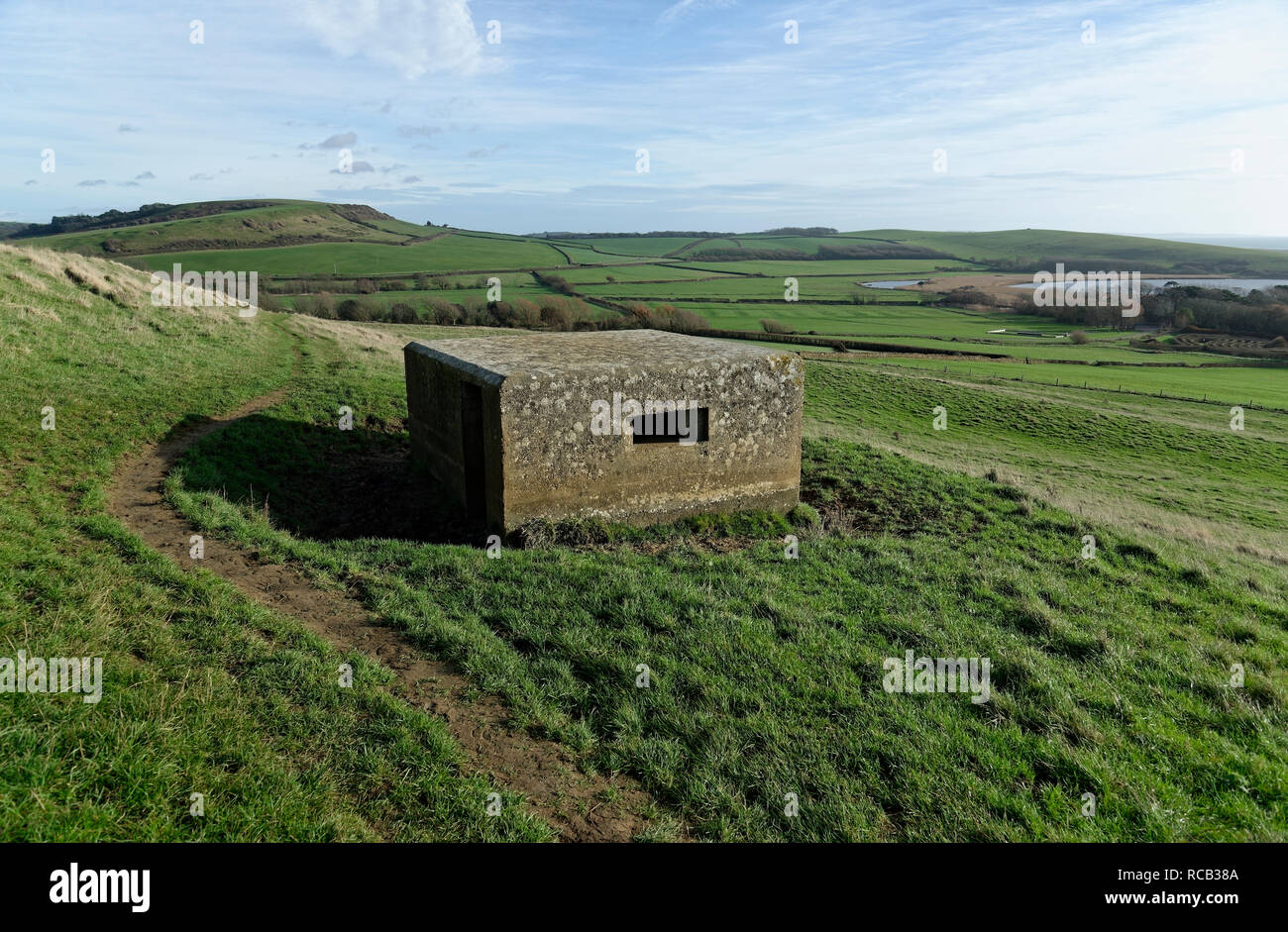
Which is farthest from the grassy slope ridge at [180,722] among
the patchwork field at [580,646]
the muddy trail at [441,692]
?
the muddy trail at [441,692]

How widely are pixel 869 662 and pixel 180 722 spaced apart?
513cm

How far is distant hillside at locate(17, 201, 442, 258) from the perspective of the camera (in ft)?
318

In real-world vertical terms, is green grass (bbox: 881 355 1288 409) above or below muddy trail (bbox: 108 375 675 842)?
above

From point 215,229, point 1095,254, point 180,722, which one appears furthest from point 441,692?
point 1095,254

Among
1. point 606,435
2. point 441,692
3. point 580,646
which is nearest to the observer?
point 441,692

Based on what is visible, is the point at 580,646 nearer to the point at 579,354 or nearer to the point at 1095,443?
the point at 579,354

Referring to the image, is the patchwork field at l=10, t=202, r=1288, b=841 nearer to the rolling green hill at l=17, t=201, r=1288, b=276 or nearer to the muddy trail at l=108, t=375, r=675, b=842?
the muddy trail at l=108, t=375, r=675, b=842

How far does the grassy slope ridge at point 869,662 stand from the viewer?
4738 mm

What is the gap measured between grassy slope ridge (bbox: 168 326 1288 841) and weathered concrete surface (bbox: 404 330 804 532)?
2.63ft

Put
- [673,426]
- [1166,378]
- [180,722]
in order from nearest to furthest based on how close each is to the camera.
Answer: [180,722]
[673,426]
[1166,378]

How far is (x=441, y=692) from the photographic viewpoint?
563cm

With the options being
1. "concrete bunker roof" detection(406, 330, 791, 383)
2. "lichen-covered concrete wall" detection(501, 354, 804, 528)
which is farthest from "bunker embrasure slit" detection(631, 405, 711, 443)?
"concrete bunker roof" detection(406, 330, 791, 383)
